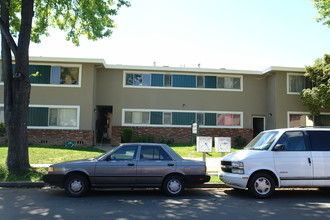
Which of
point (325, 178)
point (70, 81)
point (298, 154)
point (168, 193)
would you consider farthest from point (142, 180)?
point (70, 81)

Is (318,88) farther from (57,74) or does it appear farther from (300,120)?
(57,74)

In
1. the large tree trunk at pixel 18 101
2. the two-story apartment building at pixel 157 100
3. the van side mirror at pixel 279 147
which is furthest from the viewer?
the two-story apartment building at pixel 157 100

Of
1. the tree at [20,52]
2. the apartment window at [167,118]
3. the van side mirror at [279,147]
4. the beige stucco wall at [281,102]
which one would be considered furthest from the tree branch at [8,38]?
the beige stucco wall at [281,102]

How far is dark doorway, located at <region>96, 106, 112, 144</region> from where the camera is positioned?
2262cm

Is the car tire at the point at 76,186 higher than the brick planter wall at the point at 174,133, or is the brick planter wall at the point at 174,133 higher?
the brick planter wall at the point at 174,133

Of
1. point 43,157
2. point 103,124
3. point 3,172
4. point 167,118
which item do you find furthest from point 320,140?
point 103,124

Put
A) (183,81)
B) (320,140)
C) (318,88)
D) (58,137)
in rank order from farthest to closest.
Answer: (183,81)
(58,137)
(318,88)
(320,140)

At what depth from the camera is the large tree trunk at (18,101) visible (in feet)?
34.1

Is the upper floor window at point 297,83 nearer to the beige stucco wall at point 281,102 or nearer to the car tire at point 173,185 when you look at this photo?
the beige stucco wall at point 281,102

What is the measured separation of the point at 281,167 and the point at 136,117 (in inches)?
567

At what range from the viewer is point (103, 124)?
24.2m

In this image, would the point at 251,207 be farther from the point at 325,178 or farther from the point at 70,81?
the point at 70,81

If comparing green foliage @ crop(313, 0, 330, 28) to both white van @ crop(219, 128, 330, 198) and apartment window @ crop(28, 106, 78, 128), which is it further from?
apartment window @ crop(28, 106, 78, 128)

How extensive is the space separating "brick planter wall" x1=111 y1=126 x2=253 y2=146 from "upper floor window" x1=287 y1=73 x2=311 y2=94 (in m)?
4.29
